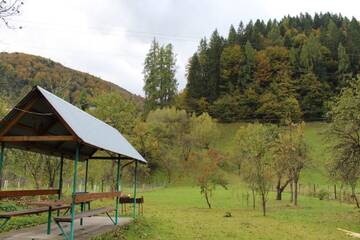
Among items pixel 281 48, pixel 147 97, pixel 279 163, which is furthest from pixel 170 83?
pixel 279 163

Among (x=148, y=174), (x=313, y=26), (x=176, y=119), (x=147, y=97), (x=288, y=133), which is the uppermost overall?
(x=313, y=26)

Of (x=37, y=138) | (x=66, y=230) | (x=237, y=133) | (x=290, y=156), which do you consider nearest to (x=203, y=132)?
(x=237, y=133)

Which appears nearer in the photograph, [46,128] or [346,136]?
[46,128]

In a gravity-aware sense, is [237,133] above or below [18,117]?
above

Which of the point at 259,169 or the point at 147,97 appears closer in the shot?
the point at 259,169

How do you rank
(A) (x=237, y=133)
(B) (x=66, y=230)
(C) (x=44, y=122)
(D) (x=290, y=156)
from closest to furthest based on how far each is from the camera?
(C) (x=44, y=122) → (B) (x=66, y=230) → (D) (x=290, y=156) → (A) (x=237, y=133)

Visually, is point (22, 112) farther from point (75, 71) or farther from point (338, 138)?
point (75, 71)

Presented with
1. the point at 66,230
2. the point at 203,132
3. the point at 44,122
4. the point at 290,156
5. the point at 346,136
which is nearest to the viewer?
the point at 44,122

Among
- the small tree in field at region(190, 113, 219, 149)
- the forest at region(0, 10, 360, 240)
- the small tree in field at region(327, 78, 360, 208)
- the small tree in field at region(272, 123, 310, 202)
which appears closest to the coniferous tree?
the forest at region(0, 10, 360, 240)

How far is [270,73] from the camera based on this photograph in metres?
90.1

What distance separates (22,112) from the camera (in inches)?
389

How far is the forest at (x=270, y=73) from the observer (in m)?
82.4

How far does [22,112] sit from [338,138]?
58.4 feet

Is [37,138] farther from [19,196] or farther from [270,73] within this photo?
[270,73]
